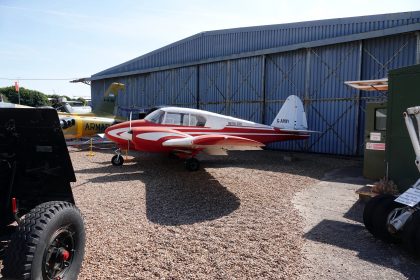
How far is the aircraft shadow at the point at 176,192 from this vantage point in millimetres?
5945

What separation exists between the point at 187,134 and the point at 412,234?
27.0 feet

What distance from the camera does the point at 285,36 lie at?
1731 centimetres

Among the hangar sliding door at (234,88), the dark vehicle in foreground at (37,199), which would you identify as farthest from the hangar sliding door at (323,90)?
the dark vehicle in foreground at (37,199)

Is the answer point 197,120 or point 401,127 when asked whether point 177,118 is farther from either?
point 401,127

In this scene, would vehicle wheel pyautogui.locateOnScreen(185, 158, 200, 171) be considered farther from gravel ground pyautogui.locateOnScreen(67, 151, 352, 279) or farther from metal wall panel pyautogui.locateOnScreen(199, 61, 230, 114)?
metal wall panel pyautogui.locateOnScreen(199, 61, 230, 114)

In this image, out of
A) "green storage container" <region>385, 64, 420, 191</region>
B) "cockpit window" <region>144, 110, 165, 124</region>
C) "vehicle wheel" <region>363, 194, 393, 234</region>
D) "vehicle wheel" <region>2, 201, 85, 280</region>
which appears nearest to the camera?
"vehicle wheel" <region>2, 201, 85, 280</region>

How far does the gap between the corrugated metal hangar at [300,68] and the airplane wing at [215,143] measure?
296 inches

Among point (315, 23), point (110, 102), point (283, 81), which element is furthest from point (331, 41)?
point (110, 102)

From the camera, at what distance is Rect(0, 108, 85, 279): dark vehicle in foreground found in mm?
2602

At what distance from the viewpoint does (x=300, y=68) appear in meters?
16.8

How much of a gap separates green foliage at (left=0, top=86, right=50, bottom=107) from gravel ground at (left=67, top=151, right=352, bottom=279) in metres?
49.3

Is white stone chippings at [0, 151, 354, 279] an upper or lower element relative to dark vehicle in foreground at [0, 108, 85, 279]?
lower

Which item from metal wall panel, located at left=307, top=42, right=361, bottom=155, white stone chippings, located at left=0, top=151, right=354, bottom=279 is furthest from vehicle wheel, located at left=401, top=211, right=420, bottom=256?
metal wall panel, located at left=307, top=42, right=361, bottom=155

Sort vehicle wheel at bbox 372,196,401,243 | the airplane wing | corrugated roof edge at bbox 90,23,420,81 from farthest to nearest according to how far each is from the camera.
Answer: corrugated roof edge at bbox 90,23,420,81, the airplane wing, vehicle wheel at bbox 372,196,401,243
